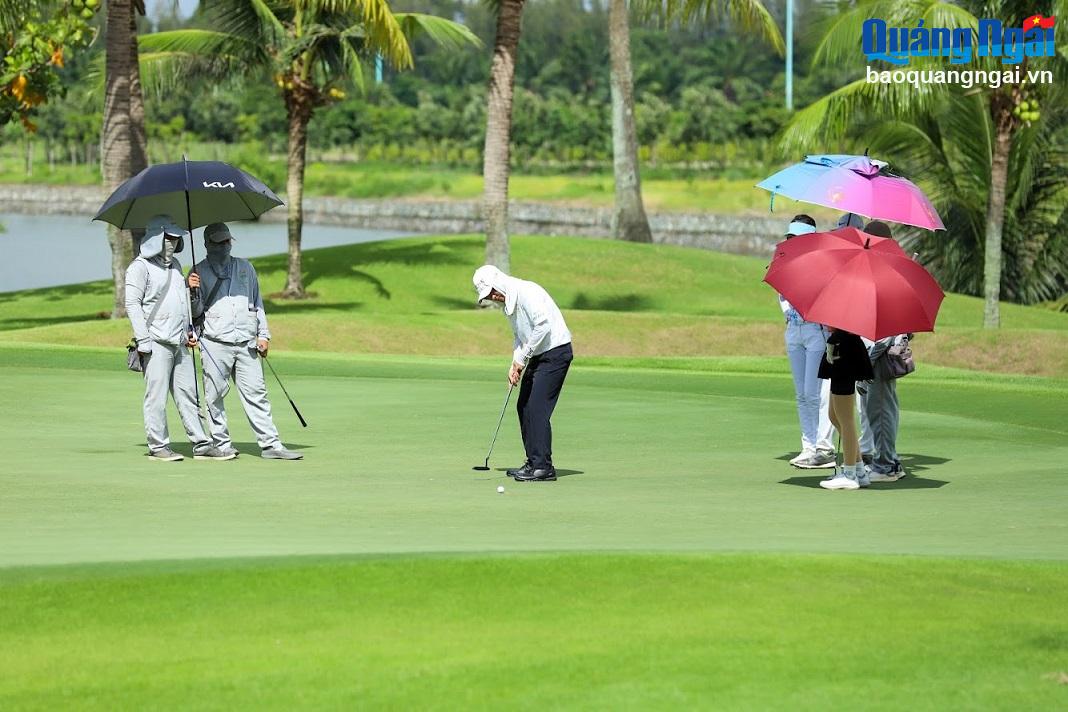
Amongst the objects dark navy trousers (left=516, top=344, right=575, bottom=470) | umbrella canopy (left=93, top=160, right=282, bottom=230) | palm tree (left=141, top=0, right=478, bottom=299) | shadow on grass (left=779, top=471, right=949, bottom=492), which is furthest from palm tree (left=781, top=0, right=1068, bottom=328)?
dark navy trousers (left=516, top=344, right=575, bottom=470)

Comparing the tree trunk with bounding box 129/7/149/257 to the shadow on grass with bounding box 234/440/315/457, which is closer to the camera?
the shadow on grass with bounding box 234/440/315/457

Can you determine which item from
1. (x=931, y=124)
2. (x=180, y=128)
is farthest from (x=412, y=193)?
(x=931, y=124)

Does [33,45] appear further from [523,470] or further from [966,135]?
[966,135]

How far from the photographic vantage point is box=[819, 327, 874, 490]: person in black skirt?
41.1 ft

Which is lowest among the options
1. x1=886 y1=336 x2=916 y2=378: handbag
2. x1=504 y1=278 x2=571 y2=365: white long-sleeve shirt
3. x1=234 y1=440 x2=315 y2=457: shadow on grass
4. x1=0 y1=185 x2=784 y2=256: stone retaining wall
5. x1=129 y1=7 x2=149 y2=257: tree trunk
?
x1=0 y1=185 x2=784 y2=256: stone retaining wall

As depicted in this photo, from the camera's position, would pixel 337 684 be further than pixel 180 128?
No

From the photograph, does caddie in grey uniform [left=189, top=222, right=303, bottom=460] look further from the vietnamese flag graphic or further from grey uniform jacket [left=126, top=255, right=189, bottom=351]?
the vietnamese flag graphic

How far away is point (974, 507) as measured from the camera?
1142cm

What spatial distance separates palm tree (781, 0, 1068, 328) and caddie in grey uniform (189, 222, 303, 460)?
19.4 meters

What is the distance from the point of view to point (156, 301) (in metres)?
13.5

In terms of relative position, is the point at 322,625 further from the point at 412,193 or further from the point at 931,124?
the point at 412,193

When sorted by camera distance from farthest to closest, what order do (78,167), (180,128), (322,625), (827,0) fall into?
(78,167) → (180,128) → (827,0) → (322,625)

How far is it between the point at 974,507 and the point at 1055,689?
15.6ft

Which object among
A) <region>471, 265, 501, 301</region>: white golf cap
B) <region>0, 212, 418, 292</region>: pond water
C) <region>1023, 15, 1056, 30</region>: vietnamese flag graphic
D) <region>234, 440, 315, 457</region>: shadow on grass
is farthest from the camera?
<region>0, 212, 418, 292</region>: pond water
